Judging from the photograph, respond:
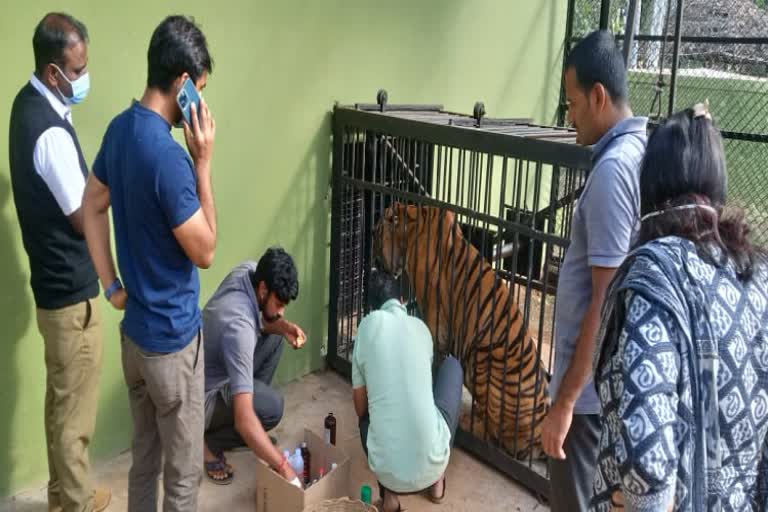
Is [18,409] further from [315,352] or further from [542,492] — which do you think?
[542,492]

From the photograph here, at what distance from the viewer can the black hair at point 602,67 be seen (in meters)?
2.04

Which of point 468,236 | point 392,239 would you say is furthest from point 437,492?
point 392,239

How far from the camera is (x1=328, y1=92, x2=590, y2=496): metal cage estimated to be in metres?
3.21

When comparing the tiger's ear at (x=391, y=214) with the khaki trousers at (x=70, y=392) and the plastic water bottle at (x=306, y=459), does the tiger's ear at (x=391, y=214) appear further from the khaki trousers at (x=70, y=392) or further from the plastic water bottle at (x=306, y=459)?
the khaki trousers at (x=70, y=392)

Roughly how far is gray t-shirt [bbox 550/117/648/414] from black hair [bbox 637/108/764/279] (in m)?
0.44

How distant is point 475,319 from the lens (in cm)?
362

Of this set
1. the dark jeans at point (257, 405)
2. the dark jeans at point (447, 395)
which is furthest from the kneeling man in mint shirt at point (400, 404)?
the dark jeans at point (257, 405)

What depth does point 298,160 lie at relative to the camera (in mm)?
4027

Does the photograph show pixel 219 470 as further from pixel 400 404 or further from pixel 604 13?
pixel 604 13

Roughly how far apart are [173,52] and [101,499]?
2037 mm

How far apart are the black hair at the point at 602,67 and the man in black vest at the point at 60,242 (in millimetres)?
1809

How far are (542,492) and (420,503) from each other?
1.98 feet

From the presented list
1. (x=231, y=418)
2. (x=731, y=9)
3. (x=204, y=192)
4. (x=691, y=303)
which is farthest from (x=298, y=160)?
(x=731, y=9)

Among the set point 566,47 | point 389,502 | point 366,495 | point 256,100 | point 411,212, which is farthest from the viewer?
point 566,47
